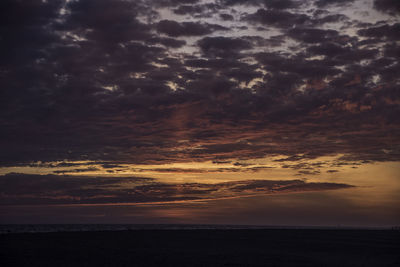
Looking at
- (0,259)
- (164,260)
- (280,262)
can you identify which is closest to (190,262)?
(164,260)

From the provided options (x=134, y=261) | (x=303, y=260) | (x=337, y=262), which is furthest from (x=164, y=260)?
(x=337, y=262)

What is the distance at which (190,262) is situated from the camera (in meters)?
46.8

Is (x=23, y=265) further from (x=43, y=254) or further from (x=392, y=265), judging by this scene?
(x=392, y=265)

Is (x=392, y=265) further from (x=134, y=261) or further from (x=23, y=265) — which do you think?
(x=23, y=265)

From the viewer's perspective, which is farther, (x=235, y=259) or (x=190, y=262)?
(x=235, y=259)

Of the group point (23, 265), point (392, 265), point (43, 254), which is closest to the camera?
point (23, 265)

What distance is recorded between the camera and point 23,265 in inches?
1694

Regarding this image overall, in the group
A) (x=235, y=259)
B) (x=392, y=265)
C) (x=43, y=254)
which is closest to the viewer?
(x=392, y=265)

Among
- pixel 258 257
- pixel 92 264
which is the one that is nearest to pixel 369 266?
pixel 258 257

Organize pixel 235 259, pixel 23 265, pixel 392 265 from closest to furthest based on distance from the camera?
pixel 23 265 < pixel 392 265 < pixel 235 259

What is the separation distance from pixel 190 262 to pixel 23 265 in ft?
54.1

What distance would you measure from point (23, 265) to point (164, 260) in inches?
572

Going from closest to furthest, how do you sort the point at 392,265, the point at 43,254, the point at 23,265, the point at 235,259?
the point at 23,265, the point at 392,265, the point at 235,259, the point at 43,254

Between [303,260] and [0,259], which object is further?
[303,260]
